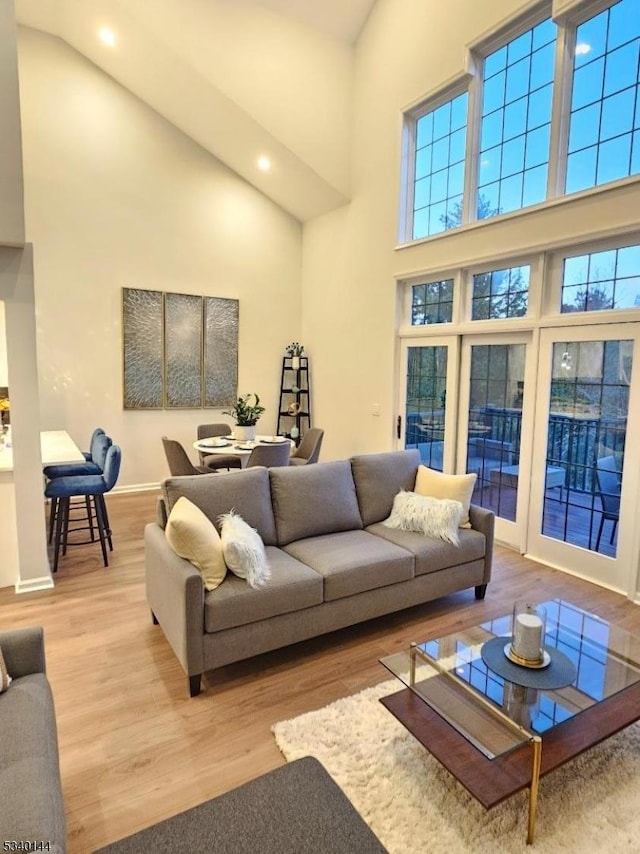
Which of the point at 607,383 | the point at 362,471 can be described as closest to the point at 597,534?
the point at 607,383

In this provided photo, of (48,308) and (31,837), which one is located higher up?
(48,308)

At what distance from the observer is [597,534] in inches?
Result: 157

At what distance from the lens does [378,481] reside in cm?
377

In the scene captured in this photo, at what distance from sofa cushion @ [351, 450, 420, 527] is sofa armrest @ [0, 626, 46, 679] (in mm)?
2262

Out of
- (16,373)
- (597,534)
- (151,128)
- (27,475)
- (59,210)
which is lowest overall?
(597,534)

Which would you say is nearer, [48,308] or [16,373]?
[16,373]

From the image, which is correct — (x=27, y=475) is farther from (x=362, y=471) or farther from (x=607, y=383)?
(x=607, y=383)

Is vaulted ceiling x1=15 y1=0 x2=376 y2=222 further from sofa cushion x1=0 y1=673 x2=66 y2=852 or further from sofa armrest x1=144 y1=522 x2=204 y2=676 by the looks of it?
sofa cushion x1=0 y1=673 x2=66 y2=852

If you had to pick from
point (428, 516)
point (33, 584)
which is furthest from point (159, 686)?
point (428, 516)

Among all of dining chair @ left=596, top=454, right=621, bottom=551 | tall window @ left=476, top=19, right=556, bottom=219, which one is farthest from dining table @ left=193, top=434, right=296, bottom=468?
tall window @ left=476, top=19, right=556, bottom=219

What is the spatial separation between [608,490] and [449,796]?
2.78 meters

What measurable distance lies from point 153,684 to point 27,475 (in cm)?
184

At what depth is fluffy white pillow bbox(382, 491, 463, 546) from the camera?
11.2ft

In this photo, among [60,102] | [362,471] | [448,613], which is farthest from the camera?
[60,102]
